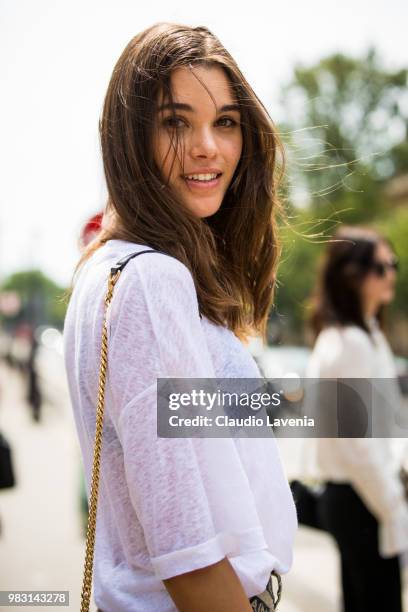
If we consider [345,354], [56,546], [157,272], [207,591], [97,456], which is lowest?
[56,546]

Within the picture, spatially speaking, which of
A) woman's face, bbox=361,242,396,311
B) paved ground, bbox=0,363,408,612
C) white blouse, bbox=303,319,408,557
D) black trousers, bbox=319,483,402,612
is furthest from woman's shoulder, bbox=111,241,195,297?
woman's face, bbox=361,242,396,311

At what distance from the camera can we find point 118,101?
1.37 m

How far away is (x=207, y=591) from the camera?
1.08 meters

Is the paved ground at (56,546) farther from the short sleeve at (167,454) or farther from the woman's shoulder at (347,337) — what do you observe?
the woman's shoulder at (347,337)

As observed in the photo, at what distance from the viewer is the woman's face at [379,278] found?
307 cm

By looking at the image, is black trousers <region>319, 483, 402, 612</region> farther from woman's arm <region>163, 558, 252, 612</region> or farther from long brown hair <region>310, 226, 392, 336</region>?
woman's arm <region>163, 558, 252, 612</region>

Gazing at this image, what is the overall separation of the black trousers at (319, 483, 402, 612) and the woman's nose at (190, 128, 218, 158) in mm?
1796

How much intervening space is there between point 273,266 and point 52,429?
1060 centimetres

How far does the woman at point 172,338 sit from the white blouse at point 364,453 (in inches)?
52.8

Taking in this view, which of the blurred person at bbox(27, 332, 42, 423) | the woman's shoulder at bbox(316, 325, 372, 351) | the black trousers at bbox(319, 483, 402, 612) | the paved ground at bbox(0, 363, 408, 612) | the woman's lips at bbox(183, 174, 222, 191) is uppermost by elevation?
the woman's lips at bbox(183, 174, 222, 191)

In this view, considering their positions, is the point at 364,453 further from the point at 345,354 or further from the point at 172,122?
the point at 172,122

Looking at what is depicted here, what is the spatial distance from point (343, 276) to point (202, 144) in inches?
72.8

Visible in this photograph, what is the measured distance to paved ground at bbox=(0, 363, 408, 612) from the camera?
13.2 ft

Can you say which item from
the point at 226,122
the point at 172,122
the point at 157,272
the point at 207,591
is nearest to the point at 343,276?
the point at 226,122
